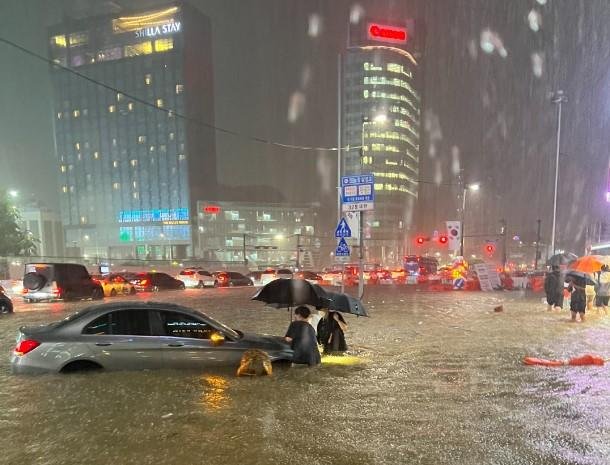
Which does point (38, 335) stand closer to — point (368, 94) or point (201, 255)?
point (201, 255)

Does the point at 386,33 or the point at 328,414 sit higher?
the point at 386,33

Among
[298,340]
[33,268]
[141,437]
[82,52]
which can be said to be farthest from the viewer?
[82,52]

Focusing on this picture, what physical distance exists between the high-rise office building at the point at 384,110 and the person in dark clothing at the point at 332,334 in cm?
11341

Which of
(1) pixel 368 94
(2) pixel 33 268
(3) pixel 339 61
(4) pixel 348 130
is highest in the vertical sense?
(1) pixel 368 94

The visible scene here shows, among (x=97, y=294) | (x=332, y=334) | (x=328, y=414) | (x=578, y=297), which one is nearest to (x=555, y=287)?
(x=578, y=297)

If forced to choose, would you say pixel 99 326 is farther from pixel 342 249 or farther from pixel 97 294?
pixel 97 294

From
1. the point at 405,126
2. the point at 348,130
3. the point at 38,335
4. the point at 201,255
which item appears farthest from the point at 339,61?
the point at 405,126

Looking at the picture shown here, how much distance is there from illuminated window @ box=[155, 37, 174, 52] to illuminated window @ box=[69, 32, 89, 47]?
1980 cm

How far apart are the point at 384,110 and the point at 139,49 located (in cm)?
6654

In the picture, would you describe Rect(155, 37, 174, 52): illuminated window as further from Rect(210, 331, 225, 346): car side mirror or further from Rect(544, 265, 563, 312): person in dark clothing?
Rect(210, 331, 225, 346): car side mirror

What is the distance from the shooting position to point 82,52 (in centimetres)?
11156

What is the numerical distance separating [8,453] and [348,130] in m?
128

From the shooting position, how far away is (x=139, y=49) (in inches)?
4264

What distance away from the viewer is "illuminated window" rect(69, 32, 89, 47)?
365 feet
